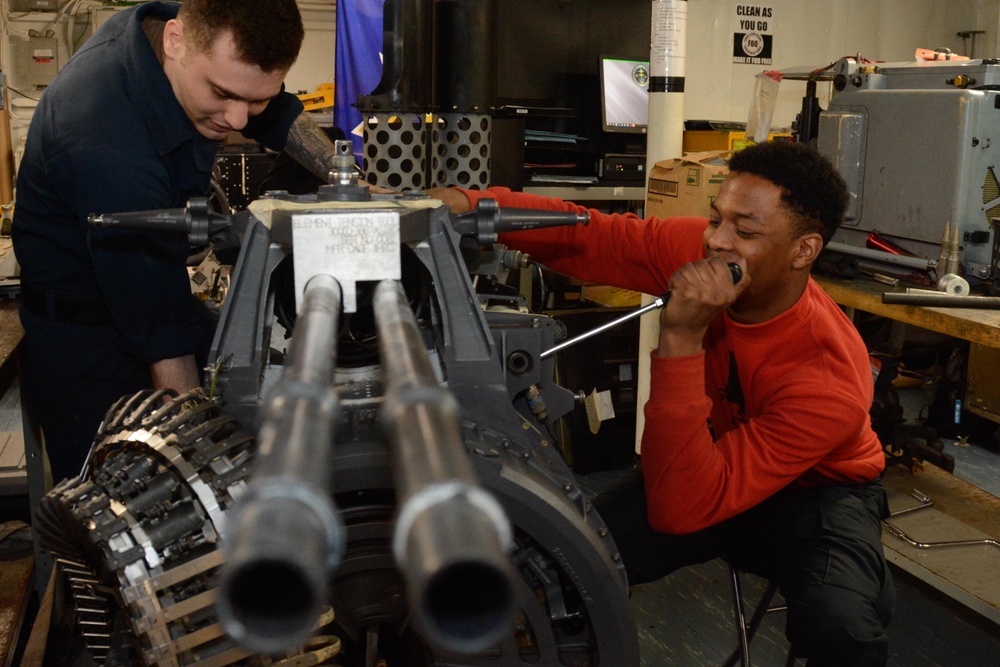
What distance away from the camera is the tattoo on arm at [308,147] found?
190 centimetres

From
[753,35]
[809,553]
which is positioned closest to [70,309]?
[809,553]

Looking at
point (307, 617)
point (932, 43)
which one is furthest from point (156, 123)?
point (932, 43)

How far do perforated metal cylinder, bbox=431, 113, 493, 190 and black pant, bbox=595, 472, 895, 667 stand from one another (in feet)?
3.41

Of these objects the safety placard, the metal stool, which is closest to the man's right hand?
the metal stool

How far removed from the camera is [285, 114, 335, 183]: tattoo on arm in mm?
1901

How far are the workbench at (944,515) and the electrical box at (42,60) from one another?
14.6 ft

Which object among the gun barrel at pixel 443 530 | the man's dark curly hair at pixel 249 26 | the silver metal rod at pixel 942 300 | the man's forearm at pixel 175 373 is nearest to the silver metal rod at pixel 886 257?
the silver metal rod at pixel 942 300

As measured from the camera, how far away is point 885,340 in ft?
13.4

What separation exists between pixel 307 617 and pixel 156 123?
3.97 ft

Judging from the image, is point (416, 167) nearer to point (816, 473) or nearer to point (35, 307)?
point (35, 307)

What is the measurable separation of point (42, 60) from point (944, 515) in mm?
4999

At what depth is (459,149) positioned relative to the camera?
96.8 inches

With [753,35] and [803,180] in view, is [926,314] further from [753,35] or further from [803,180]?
[753,35]

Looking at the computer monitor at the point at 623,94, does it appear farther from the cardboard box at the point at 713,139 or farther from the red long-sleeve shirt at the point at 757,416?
the red long-sleeve shirt at the point at 757,416
